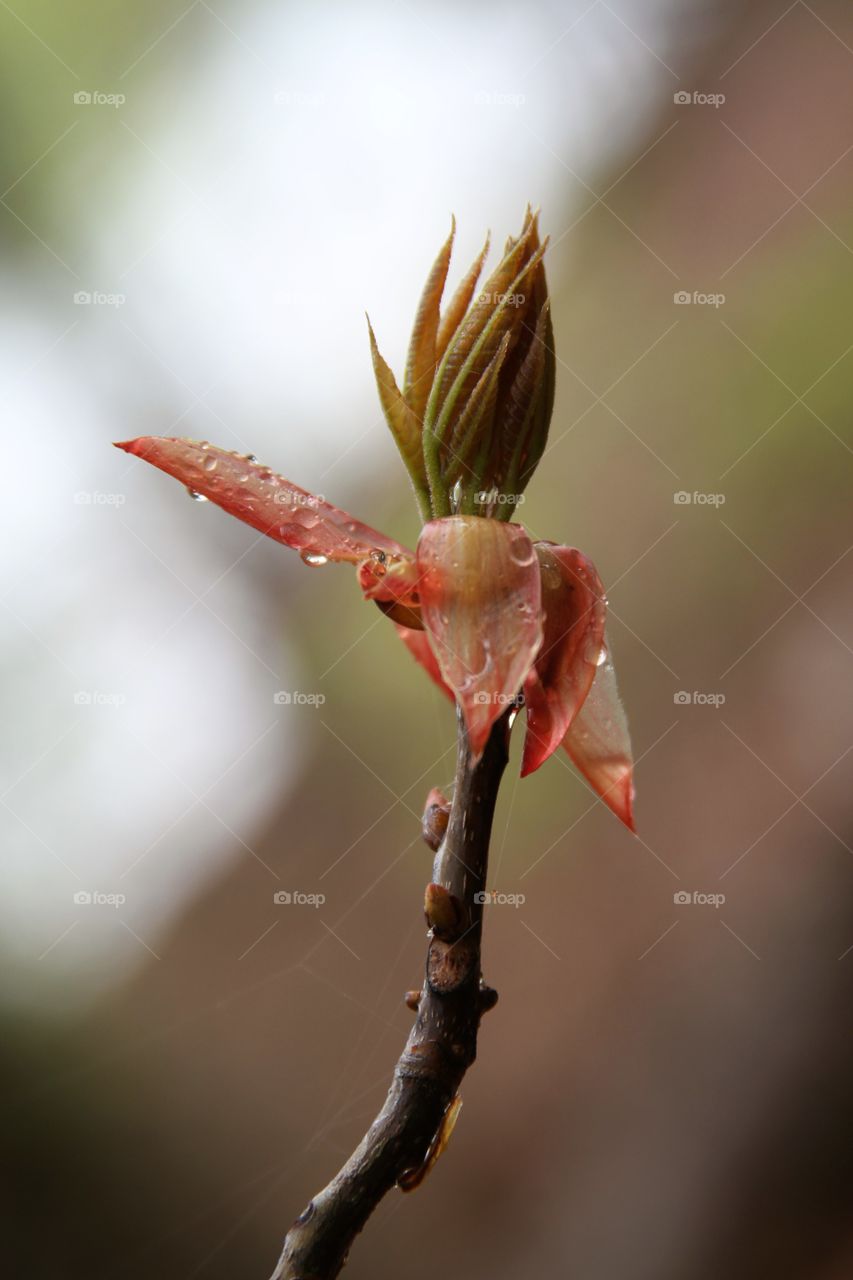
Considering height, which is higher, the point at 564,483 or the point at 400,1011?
the point at 564,483

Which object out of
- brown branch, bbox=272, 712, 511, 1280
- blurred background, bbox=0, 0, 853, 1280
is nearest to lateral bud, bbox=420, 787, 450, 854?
brown branch, bbox=272, 712, 511, 1280

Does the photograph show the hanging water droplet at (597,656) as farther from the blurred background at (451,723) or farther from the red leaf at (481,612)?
the blurred background at (451,723)

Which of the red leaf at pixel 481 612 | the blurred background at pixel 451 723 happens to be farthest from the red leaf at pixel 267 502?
the blurred background at pixel 451 723

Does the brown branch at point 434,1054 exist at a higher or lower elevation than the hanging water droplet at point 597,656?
lower

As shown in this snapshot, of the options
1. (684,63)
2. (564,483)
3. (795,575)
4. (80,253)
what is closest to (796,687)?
(795,575)

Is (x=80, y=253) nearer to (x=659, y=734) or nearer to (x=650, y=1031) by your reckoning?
(x=659, y=734)

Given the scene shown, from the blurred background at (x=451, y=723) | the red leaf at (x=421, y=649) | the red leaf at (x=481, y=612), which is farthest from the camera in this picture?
the blurred background at (x=451, y=723)

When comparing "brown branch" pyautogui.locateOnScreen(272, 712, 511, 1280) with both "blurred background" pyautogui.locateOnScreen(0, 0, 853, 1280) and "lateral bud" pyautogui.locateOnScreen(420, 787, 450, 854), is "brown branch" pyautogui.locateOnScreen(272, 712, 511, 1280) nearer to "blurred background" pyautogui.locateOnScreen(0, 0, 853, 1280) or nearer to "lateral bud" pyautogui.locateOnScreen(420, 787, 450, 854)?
"lateral bud" pyautogui.locateOnScreen(420, 787, 450, 854)
